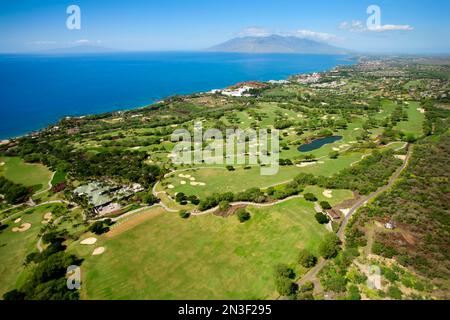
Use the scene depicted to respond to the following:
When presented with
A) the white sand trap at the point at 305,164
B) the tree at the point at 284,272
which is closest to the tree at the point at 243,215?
the tree at the point at 284,272

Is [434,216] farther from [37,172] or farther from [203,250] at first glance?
[37,172]

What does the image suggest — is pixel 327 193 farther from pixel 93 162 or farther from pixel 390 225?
pixel 93 162

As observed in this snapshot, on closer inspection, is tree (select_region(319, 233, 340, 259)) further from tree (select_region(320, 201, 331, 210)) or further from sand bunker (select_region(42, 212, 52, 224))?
sand bunker (select_region(42, 212, 52, 224))

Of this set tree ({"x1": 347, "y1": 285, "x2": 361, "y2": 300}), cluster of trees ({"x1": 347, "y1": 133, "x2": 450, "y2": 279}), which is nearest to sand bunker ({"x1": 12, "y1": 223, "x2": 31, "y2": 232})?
tree ({"x1": 347, "y1": 285, "x2": 361, "y2": 300})

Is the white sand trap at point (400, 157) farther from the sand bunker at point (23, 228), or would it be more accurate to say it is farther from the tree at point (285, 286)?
the sand bunker at point (23, 228)

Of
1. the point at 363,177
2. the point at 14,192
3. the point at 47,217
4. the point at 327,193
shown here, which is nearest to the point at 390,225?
the point at 327,193
